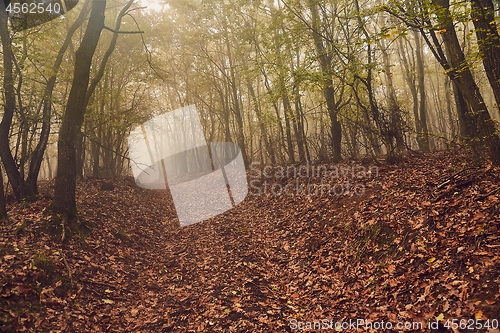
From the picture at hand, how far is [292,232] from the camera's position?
9.98 meters

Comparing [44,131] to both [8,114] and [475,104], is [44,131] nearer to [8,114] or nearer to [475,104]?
[8,114]

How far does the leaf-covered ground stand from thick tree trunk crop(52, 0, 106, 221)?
74 cm

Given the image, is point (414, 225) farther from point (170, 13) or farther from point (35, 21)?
point (170, 13)

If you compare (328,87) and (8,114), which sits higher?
(8,114)

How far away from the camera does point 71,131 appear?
346 inches

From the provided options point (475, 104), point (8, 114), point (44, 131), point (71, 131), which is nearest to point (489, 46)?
point (475, 104)

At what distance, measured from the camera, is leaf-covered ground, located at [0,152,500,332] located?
5008 millimetres

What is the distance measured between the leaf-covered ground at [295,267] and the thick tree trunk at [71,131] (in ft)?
2.43

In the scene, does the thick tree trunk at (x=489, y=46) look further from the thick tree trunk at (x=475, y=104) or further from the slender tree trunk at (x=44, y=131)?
the slender tree trunk at (x=44, y=131)

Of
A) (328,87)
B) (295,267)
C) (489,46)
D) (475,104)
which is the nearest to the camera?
(489,46)

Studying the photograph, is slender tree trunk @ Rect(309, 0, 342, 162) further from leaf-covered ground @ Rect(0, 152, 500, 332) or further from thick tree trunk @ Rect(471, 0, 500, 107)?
thick tree trunk @ Rect(471, 0, 500, 107)

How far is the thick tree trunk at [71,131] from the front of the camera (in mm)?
8711

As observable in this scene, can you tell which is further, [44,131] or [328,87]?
[328,87]

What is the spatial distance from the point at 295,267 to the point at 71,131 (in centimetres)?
746
